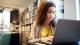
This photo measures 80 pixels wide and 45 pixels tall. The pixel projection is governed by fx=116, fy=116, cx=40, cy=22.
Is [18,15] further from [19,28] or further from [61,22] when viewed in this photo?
[61,22]

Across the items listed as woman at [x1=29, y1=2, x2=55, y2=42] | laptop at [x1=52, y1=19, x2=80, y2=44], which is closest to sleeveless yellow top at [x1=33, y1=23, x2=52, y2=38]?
woman at [x1=29, y1=2, x2=55, y2=42]

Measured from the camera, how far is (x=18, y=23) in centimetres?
211

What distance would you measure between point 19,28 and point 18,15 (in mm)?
241

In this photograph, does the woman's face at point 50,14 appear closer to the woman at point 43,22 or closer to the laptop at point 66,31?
the woman at point 43,22

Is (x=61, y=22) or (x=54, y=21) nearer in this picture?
(x=61, y=22)

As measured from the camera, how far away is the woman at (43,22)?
199 centimetres

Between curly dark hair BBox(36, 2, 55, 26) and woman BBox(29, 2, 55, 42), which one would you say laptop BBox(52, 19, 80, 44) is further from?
curly dark hair BBox(36, 2, 55, 26)

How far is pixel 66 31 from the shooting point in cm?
90

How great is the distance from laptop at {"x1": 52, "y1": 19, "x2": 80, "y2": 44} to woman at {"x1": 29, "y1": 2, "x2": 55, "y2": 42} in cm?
97

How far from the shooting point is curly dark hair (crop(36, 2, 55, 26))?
6.64ft

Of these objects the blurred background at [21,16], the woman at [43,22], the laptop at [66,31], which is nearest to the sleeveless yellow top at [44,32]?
the woman at [43,22]

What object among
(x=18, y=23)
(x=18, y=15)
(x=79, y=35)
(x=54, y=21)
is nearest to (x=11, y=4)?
(x=18, y=15)

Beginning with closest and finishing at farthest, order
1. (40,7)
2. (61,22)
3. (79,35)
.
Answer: (61,22) < (79,35) < (40,7)

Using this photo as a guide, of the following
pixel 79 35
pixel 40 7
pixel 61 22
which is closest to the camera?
pixel 61 22
